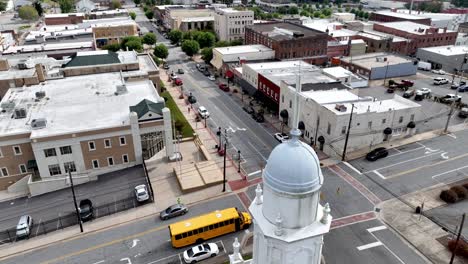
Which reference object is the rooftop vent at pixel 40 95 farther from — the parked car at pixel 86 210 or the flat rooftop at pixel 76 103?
the parked car at pixel 86 210

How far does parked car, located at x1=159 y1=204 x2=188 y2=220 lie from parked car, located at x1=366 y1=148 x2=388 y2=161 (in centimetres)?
2760

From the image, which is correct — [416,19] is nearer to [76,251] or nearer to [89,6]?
[76,251]

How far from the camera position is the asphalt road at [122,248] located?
114ft

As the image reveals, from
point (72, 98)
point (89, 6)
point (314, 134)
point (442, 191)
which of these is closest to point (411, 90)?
point (314, 134)

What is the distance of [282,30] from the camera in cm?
10031

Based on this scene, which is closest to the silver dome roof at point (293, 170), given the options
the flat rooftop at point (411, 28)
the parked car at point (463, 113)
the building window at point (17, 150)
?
the building window at point (17, 150)

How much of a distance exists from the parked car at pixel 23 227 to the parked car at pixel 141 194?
1175cm

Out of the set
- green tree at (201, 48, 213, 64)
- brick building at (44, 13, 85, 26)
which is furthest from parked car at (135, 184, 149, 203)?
brick building at (44, 13, 85, 26)

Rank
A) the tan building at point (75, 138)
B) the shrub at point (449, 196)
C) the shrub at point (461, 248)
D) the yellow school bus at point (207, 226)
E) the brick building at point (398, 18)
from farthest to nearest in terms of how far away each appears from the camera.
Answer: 1. the brick building at point (398, 18)
2. the tan building at point (75, 138)
3. the shrub at point (449, 196)
4. the yellow school bus at point (207, 226)
5. the shrub at point (461, 248)

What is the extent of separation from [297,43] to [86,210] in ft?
229

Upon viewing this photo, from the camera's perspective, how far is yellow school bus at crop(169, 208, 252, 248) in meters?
35.4

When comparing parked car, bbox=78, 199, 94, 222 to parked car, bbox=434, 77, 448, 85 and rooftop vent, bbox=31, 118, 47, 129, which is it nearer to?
rooftop vent, bbox=31, 118, 47, 129

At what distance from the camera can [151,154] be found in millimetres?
50938

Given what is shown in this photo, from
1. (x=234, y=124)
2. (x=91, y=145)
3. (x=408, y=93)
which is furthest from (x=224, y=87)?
(x=408, y=93)
